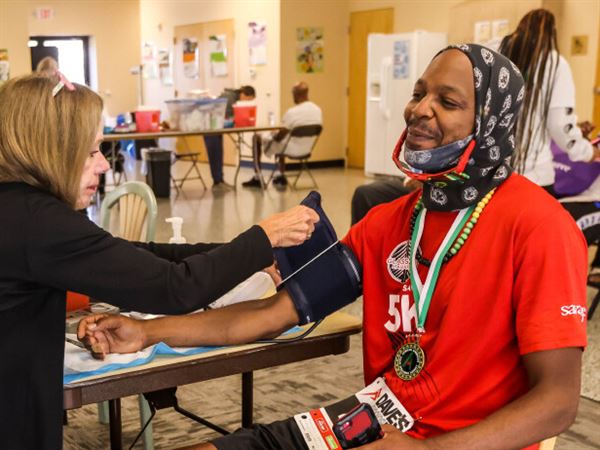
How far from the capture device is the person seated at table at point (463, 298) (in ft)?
4.27

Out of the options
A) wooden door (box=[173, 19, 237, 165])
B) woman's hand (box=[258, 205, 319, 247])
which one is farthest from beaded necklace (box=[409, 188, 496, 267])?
wooden door (box=[173, 19, 237, 165])

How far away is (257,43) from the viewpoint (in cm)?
1130

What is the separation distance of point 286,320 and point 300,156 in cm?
754

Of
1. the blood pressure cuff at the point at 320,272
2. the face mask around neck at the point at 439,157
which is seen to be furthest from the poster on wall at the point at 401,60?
the face mask around neck at the point at 439,157

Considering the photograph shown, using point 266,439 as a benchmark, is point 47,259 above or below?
above

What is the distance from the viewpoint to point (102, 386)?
1.45m

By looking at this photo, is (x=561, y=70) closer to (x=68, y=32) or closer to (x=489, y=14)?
(x=489, y=14)

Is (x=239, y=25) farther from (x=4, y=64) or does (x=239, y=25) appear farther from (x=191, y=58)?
(x=4, y=64)

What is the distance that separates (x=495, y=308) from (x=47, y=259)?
2.59 feet

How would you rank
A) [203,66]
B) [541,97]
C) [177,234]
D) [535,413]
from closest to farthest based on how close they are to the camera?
1. [535,413]
2. [177,234]
3. [541,97]
4. [203,66]

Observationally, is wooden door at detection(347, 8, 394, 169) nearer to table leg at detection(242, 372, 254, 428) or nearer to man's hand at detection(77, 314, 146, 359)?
table leg at detection(242, 372, 254, 428)

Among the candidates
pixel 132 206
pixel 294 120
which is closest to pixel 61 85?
Answer: pixel 132 206

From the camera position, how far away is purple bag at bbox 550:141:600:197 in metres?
4.29

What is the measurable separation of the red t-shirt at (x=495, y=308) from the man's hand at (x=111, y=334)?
0.53 m
